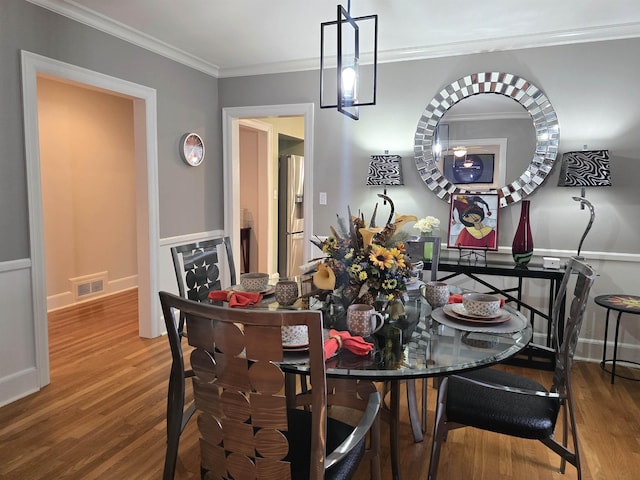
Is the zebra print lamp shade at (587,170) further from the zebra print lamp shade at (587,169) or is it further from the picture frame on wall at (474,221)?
the picture frame on wall at (474,221)

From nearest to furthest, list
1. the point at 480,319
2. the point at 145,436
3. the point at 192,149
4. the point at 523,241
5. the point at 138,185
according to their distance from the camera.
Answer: the point at 480,319 → the point at 145,436 → the point at 523,241 → the point at 138,185 → the point at 192,149

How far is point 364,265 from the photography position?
1.75 metres

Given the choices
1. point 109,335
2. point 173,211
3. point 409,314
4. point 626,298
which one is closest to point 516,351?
point 409,314

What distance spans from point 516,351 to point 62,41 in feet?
10.6

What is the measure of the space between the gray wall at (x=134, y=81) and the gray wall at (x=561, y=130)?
34.7 inches

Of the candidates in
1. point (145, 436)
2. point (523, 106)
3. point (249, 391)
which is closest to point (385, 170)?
point (523, 106)

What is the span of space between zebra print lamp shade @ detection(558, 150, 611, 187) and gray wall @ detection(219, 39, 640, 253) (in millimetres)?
259

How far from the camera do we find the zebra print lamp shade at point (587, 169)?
3.08 meters

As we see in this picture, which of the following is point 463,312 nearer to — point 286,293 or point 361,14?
point 286,293

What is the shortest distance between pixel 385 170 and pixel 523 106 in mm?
1153

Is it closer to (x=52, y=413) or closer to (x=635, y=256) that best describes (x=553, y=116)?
(x=635, y=256)

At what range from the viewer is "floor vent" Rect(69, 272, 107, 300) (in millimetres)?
4977

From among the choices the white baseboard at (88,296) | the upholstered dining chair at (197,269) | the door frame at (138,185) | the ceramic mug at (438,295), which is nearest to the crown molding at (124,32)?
the door frame at (138,185)

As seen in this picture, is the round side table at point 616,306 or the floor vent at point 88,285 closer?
the round side table at point 616,306
